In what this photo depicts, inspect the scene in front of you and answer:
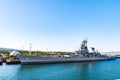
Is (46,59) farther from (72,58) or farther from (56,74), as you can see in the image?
(56,74)

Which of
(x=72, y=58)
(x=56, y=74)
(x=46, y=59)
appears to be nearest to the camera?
(x=56, y=74)

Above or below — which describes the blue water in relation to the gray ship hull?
below

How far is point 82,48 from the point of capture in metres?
103

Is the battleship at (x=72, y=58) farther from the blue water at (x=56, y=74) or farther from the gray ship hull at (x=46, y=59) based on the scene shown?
the blue water at (x=56, y=74)

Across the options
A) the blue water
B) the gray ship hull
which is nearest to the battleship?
the gray ship hull

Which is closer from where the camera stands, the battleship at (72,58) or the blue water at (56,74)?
the blue water at (56,74)

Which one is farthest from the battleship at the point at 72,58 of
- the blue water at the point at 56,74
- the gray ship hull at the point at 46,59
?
Result: the blue water at the point at 56,74

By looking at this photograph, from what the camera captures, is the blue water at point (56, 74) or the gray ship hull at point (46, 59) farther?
the gray ship hull at point (46, 59)

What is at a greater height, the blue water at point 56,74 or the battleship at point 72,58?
the battleship at point 72,58

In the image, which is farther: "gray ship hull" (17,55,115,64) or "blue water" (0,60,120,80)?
"gray ship hull" (17,55,115,64)

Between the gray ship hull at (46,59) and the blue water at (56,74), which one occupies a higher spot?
the gray ship hull at (46,59)

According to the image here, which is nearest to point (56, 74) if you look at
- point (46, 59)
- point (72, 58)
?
point (46, 59)

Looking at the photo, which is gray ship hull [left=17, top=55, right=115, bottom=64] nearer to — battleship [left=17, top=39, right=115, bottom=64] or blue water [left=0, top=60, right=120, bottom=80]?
battleship [left=17, top=39, right=115, bottom=64]

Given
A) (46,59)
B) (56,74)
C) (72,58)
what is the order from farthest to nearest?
(72,58) → (46,59) → (56,74)
